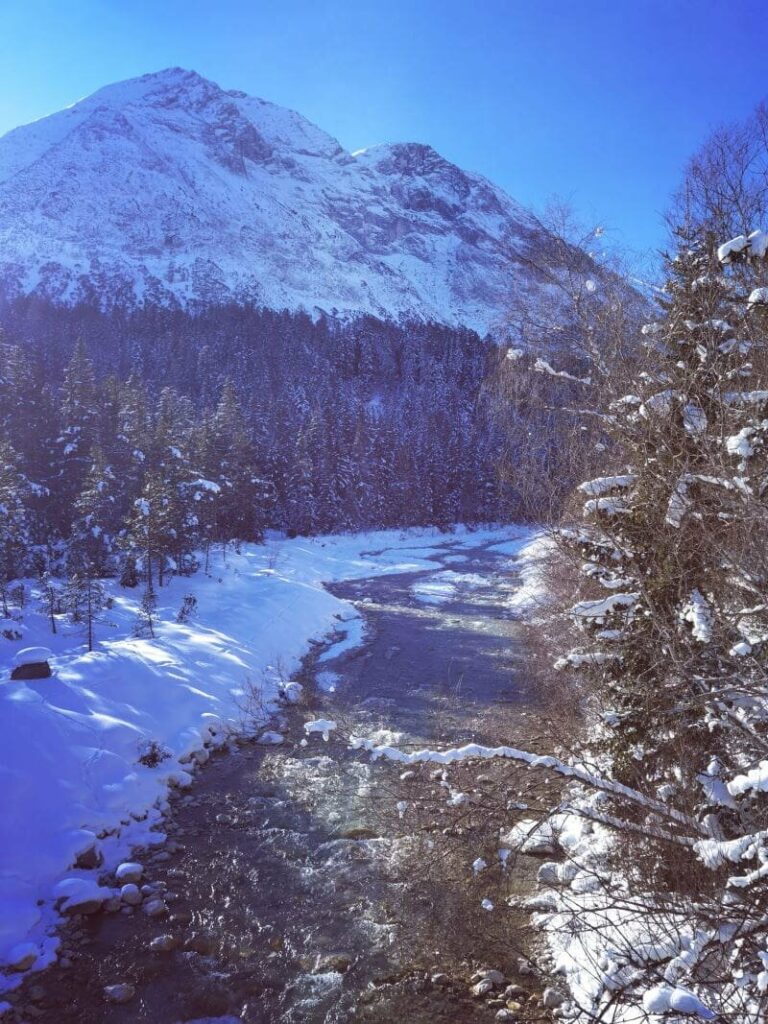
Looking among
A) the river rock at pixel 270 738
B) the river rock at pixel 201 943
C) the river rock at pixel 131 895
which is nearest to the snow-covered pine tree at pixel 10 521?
the river rock at pixel 270 738

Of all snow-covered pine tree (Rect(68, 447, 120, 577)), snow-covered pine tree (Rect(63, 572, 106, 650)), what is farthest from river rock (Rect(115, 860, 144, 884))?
snow-covered pine tree (Rect(68, 447, 120, 577))

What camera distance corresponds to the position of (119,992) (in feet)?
21.9

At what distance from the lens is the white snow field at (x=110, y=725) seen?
8.31m

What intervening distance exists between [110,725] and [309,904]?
5.89 meters

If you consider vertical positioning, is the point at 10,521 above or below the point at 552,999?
above

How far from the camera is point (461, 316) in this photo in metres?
174

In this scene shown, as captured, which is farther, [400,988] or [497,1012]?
[400,988]

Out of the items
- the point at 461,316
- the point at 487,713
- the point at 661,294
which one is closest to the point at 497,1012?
the point at 661,294

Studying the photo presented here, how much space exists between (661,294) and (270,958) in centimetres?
872

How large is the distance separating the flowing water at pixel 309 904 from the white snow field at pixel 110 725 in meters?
0.55

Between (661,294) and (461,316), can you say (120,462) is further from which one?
(461,316)

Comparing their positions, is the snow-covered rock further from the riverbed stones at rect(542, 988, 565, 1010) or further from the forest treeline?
the riverbed stones at rect(542, 988, 565, 1010)

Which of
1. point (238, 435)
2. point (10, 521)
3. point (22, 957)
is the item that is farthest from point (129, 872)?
point (238, 435)

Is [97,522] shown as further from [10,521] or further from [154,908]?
[154,908]
